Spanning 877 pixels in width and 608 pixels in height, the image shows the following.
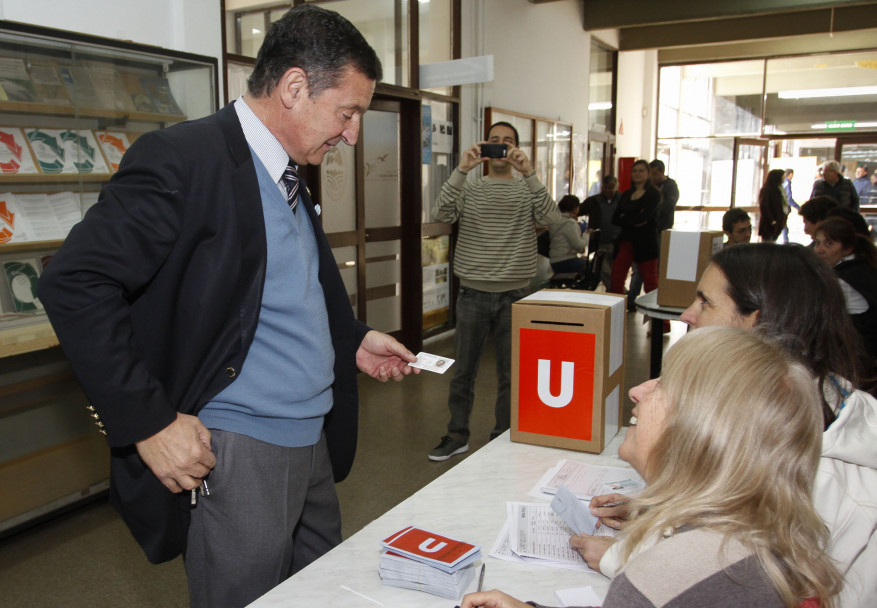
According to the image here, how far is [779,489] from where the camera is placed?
0.93m

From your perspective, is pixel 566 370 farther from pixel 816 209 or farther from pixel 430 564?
pixel 816 209

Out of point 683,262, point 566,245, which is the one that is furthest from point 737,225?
point 683,262

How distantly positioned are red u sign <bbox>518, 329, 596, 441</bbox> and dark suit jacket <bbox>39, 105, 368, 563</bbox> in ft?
2.78

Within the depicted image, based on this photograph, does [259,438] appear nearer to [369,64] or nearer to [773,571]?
[369,64]

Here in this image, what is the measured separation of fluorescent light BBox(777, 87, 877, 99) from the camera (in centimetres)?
1121

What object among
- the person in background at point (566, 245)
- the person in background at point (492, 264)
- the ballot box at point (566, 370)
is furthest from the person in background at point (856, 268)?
the person in background at point (566, 245)

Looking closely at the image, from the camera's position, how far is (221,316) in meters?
1.31

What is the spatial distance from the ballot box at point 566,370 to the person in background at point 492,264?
159cm

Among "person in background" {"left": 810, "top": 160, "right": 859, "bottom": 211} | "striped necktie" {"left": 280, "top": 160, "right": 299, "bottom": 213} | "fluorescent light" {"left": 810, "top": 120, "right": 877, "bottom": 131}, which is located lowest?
"striped necktie" {"left": 280, "top": 160, "right": 299, "bottom": 213}

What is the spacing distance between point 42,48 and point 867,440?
122 inches

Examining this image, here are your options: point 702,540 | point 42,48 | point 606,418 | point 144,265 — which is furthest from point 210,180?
point 42,48

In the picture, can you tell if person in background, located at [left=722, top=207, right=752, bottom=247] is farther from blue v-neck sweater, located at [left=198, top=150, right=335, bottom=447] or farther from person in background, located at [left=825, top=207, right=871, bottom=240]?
blue v-neck sweater, located at [left=198, top=150, right=335, bottom=447]

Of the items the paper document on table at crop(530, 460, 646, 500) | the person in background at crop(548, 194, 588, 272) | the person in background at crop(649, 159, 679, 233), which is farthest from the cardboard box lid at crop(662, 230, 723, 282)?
the person in background at crop(649, 159, 679, 233)

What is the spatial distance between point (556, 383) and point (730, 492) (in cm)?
98
